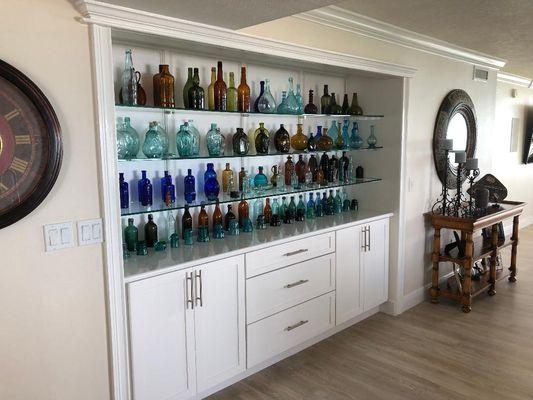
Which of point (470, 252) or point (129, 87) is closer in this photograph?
point (129, 87)

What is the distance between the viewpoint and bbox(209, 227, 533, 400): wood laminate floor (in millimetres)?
2787

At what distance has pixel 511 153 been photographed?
7.13 meters

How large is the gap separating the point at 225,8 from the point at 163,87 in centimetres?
Answer: 67

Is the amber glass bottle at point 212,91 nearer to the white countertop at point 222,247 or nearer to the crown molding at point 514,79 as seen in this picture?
the white countertop at point 222,247

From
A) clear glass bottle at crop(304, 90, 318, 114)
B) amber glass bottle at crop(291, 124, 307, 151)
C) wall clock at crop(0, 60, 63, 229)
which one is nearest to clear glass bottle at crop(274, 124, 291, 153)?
amber glass bottle at crop(291, 124, 307, 151)

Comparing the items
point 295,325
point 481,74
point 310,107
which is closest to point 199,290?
point 295,325

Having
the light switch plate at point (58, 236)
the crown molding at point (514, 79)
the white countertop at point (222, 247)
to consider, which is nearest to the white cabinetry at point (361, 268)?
the white countertop at point (222, 247)

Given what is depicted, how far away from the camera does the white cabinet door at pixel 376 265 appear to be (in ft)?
12.2

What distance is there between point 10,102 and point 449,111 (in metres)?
3.94

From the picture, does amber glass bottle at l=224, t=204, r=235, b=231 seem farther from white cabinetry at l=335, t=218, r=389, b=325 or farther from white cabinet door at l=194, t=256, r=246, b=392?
white cabinetry at l=335, t=218, r=389, b=325

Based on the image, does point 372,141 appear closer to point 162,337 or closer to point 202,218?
point 202,218

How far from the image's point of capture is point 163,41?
8.05 ft

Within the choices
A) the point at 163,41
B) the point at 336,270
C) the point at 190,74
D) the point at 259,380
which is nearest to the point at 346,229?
the point at 336,270

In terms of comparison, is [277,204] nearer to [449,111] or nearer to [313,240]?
[313,240]
